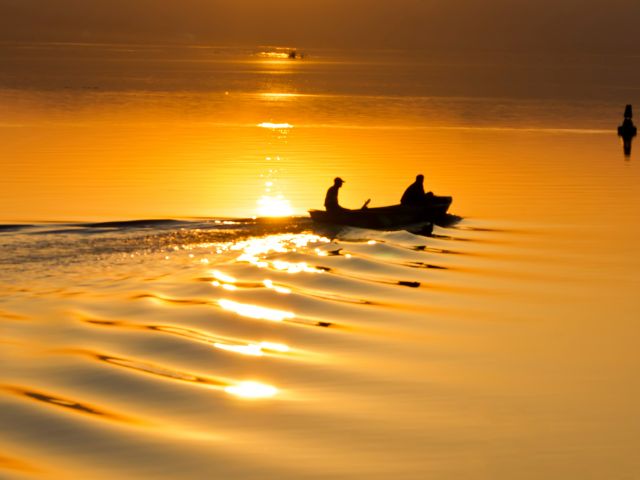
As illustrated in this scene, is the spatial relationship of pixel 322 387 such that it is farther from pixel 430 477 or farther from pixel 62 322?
pixel 62 322

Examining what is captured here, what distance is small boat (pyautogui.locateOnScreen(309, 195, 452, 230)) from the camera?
34406 mm

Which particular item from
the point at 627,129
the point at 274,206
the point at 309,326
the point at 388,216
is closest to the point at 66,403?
the point at 309,326

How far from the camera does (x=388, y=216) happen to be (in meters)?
35.3

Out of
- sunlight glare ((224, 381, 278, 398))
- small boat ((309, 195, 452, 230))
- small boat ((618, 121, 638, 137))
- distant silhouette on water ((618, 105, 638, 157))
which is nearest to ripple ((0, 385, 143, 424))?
sunlight glare ((224, 381, 278, 398))

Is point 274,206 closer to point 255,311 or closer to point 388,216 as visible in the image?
point 388,216

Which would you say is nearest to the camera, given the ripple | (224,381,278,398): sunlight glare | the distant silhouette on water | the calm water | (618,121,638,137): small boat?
the calm water

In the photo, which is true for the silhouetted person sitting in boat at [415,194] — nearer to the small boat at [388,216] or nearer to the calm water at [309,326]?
the small boat at [388,216]

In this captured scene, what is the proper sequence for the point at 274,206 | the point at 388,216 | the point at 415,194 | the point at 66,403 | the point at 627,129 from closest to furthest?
the point at 66,403, the point at 388,216, the point at 415,194, the point at 274,206, the point at 627,129

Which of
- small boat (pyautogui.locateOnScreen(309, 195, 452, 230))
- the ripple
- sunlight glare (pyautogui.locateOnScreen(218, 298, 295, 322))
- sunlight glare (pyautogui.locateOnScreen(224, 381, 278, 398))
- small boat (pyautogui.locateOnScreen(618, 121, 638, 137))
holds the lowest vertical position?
the ripple

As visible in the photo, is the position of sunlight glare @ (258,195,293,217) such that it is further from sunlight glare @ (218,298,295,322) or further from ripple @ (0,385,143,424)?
ripple @ (0,385,143,424)

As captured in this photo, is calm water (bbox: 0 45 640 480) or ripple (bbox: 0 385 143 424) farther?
ripple (bbox: 0 385 143 424)

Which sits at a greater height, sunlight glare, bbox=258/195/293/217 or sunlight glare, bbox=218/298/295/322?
sunlight glare, bbox=258/195/293/217

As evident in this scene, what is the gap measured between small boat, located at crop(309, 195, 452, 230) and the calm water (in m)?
0.51

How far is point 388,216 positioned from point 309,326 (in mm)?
12764
